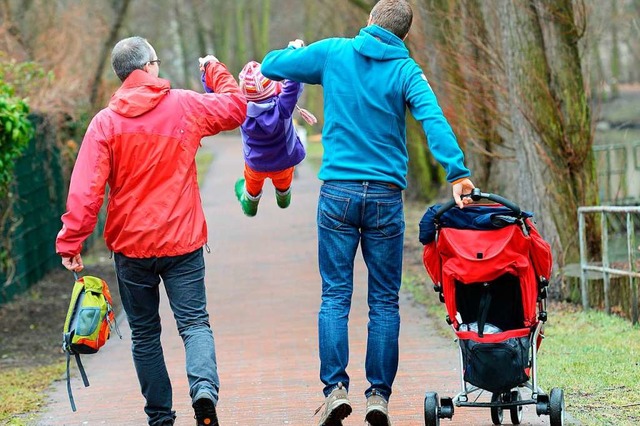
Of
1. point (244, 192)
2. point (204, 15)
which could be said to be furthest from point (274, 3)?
point (244, 192)

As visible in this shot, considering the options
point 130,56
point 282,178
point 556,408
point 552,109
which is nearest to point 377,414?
point 556,408

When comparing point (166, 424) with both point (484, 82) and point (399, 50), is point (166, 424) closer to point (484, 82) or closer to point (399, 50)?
point (399, 50)

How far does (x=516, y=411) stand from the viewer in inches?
234

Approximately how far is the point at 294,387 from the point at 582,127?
4.53 meters

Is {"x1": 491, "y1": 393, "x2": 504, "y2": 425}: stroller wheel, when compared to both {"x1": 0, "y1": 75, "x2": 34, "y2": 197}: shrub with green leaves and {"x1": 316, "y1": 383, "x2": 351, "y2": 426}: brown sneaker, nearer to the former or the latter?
{"x1": 316, "y1": 383, "x2": 351, "y2": 426}: brown sneaker

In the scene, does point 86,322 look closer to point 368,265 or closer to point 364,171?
point 368,265

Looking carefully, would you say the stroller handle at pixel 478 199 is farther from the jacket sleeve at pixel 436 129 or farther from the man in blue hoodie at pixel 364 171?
the man in blue hoodie at pixel 364 171

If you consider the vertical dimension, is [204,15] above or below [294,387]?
above

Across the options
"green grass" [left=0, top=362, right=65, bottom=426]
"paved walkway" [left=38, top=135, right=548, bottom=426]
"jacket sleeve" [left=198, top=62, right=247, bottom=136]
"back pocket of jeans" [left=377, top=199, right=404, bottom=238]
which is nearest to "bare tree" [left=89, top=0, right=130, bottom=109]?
"paved walkway" [left=38, top=135, right=548, bottom=426]

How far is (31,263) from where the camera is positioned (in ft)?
43.7

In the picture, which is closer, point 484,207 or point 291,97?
point 484,207

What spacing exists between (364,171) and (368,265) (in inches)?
19.4

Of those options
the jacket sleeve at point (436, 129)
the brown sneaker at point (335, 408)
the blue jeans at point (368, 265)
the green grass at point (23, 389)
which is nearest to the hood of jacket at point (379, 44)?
the jacket sleeve at point (436, 129)

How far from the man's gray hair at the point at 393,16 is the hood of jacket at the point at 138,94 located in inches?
44.8
